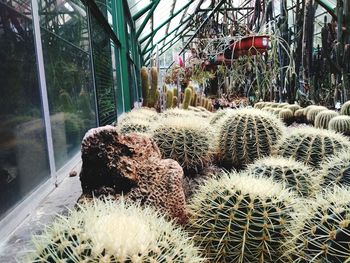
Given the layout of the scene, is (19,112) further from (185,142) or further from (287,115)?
(287,115)

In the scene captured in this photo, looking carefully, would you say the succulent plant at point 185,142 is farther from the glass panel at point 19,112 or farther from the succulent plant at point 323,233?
the succulent plant at point 323,233

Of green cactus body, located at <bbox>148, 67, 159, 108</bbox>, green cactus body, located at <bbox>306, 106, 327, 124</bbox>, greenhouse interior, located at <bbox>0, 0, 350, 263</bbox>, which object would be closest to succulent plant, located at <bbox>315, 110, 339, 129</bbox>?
green cactus body, located at <bbox>306, 106, 327, 124</bbox>

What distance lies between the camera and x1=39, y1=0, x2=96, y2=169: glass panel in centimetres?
126

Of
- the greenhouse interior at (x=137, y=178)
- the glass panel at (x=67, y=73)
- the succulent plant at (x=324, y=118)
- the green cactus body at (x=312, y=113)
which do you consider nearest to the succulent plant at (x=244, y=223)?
the greenhouse interior at (x=137, y=178)

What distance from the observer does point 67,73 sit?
1501 mm

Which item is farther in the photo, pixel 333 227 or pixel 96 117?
pixel 96 117

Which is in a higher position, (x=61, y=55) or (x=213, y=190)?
(x=61, y=55)

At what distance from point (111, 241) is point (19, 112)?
2.17 feet

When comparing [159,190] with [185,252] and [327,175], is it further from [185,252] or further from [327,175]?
[327,175]

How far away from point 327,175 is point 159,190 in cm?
53

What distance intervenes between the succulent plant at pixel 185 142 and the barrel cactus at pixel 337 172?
1.32ft

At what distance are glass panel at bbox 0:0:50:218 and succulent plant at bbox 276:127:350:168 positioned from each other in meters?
0.86

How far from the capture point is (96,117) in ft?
6.76

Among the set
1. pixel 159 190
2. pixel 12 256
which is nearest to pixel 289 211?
pixel 159 190
